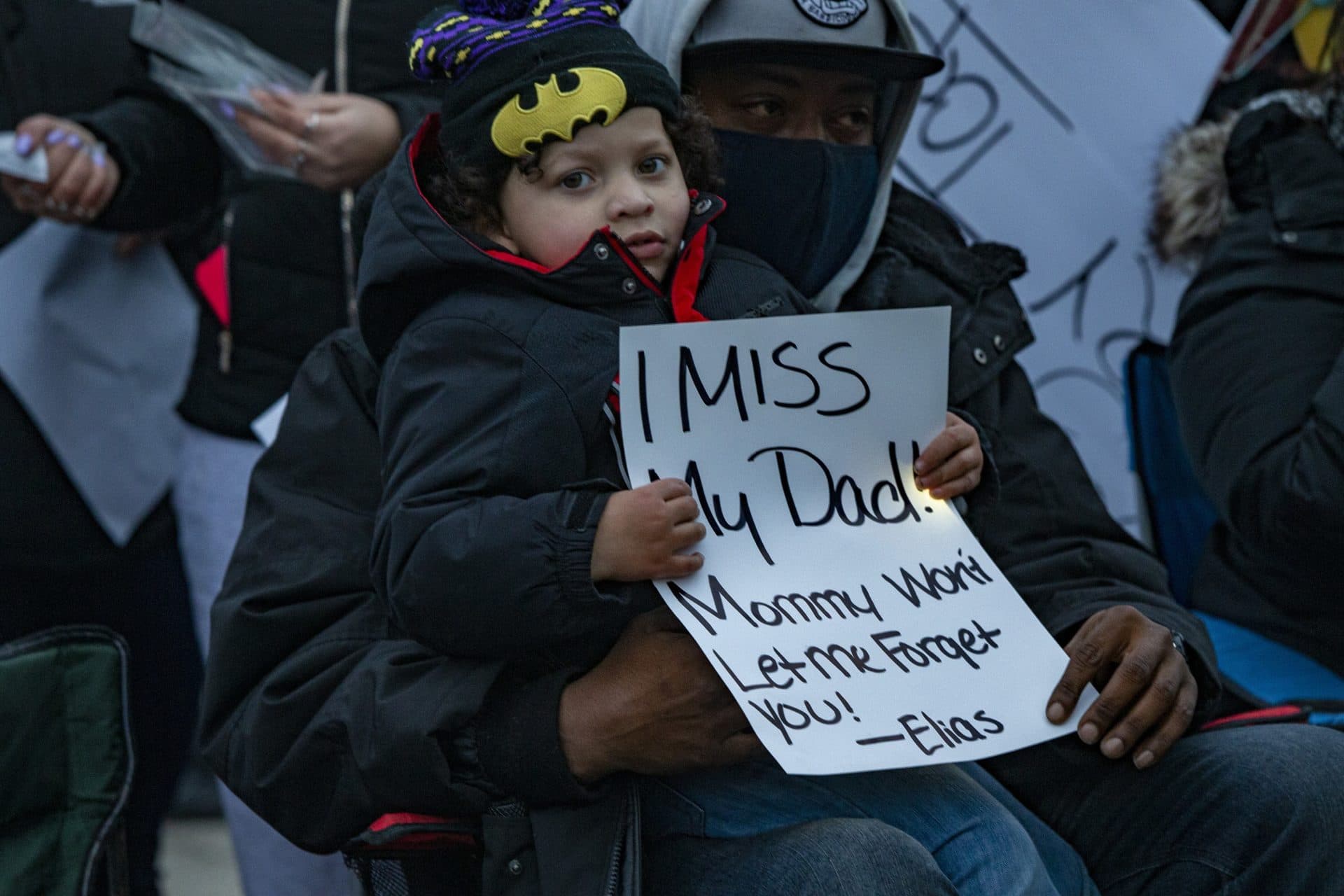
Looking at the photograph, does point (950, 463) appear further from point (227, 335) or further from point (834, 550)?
point (227, 335)

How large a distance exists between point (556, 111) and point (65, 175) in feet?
3.92

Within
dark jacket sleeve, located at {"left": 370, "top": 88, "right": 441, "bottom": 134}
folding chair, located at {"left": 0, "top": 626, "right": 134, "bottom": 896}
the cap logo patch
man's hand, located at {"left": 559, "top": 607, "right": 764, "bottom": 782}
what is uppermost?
the cap logo patch

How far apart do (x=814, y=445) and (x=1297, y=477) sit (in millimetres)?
932

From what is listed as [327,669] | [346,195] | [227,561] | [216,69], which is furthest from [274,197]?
[327,669]

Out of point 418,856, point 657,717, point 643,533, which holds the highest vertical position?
point 643,533

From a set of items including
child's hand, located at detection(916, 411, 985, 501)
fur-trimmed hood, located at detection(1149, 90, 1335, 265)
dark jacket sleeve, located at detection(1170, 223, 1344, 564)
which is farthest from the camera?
fur-trimmed hood, located at detection(1149, 90, 1335, 265)

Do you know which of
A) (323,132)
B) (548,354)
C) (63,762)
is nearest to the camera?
(548,354)

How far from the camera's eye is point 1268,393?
2482 millimetres

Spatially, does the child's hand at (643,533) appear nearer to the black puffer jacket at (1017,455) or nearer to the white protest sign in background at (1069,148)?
the black puffer jacket at (1017,455)

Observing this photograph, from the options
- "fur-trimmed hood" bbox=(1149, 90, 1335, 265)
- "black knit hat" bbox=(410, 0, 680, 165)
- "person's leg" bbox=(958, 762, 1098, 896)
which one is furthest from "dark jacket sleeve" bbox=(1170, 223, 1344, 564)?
"black knit hat" bbox=(410, 0, 680, 165)

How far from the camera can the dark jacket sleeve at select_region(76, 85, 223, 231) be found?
8.98ft

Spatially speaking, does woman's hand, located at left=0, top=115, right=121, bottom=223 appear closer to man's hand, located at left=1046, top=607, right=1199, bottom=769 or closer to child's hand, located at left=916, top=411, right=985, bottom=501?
child's hand, located at left=916, top=411, right=985, bottom=501

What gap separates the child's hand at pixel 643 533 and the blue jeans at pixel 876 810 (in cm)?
29

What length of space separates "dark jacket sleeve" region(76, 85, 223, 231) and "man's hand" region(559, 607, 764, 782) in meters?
1.44
